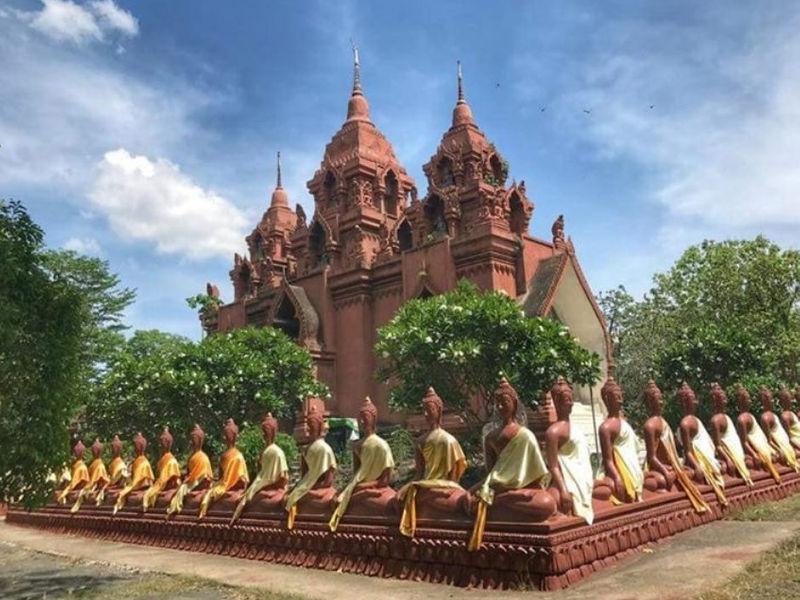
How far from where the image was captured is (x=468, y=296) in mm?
21719

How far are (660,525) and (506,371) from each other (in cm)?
1077

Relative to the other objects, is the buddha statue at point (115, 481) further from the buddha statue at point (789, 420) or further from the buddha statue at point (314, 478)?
the buddha statue at point (789, 420)

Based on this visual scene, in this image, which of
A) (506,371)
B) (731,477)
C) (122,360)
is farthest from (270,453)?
(122,360)

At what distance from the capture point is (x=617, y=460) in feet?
31.7

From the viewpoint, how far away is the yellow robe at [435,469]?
9.01m

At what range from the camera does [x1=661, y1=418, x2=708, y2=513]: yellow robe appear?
33.9ft

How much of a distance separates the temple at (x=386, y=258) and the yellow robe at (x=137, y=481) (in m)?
13.5

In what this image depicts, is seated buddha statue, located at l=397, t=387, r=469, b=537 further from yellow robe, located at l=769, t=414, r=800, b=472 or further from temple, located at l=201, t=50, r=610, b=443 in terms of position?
temple, located at l=201, t=50, r=610, b=443

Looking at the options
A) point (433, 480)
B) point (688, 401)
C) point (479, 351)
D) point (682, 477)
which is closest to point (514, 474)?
point (433, 480)

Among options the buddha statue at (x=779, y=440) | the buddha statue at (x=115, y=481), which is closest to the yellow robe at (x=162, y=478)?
the buddha statue at (x=115, y=481)

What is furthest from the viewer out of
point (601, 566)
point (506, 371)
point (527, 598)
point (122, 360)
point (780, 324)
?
point (780, 324)

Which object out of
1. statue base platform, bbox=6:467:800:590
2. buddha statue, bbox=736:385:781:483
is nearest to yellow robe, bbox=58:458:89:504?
statue base platform, bbox=6:467:800:590

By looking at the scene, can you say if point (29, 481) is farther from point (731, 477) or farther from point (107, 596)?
point (731, 477)

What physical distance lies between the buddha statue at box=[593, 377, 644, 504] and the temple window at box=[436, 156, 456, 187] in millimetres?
22717
